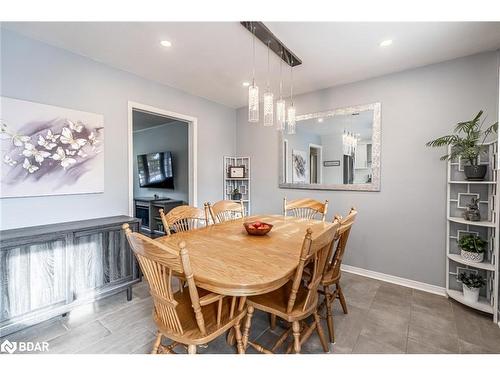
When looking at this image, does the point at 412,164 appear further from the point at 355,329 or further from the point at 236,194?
the point at 236,194

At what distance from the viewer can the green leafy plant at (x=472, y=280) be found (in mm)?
2162

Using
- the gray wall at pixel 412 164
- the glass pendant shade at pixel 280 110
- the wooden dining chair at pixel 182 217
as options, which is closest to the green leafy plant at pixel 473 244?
the gray wall at pixel 412 164

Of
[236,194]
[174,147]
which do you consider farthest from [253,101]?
[174,147]

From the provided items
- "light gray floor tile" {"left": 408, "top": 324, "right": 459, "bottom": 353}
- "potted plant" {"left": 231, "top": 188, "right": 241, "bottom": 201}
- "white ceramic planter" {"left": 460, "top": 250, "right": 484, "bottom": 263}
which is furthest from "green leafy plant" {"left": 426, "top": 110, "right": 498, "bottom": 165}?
"potted plant" {"left": 231, "top": 188, "right": 241, "bottom": 201}

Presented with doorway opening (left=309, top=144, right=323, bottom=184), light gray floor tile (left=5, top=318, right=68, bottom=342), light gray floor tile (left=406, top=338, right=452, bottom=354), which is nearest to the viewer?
light gray floor tile (left=406, top=338, right=452, bottom=354)

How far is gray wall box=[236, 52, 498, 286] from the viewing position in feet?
7.77

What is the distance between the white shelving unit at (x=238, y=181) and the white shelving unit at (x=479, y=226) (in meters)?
2.66

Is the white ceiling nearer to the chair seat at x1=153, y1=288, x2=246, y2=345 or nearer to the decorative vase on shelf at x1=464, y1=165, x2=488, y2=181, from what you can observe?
the decorative vase on shelf at x1=464, y1=165, x2=488, y2=181

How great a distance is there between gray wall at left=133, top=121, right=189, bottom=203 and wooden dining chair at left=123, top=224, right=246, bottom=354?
3.88m

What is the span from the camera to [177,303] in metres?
1.16

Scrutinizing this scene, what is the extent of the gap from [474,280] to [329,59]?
2581mm

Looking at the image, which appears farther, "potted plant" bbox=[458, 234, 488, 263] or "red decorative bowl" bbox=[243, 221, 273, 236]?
"potted plant" bbox=[458, 234, 488, 263]

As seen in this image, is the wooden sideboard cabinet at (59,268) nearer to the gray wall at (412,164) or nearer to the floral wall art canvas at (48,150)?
the floral wall art canvas at (48,150)
